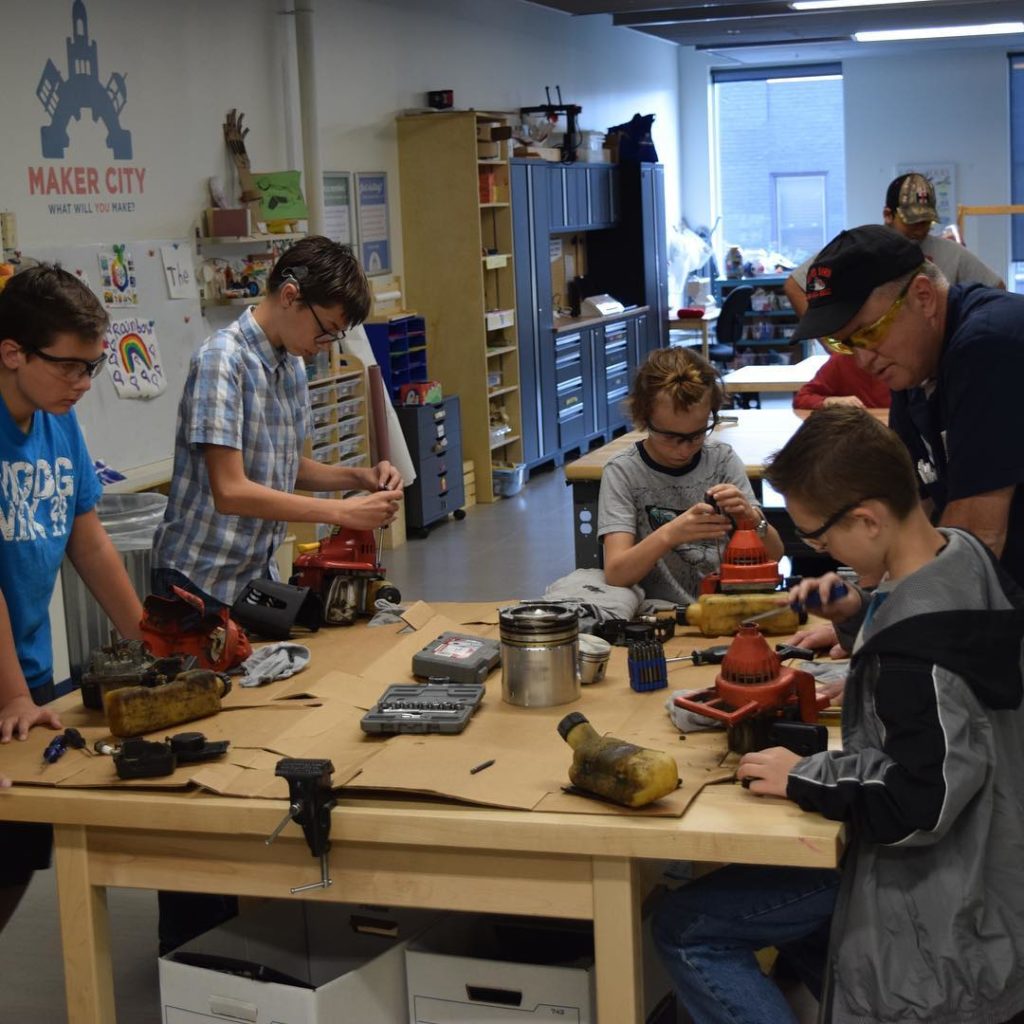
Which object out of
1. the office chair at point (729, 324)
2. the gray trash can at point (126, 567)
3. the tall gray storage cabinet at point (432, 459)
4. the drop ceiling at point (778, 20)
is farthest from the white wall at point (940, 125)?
the gray trash can at point (126, 567)

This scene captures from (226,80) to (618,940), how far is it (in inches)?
211

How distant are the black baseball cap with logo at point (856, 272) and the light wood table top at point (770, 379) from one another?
3555 millimetres

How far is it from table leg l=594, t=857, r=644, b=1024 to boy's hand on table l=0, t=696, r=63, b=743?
0.97 m

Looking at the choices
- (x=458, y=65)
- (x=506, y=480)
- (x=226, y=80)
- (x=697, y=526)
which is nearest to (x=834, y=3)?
(x=458, y=65)

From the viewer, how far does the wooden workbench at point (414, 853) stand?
72.0 inches

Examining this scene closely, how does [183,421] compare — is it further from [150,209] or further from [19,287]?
[150,209]

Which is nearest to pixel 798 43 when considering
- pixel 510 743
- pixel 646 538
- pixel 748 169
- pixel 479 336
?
pixel 748 169

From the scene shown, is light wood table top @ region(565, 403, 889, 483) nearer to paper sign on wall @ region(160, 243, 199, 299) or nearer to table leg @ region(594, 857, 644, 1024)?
paper sign on wall @ region(160, 243, 199, 299)

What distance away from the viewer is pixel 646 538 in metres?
2.96

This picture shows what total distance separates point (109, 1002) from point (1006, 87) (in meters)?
13.6

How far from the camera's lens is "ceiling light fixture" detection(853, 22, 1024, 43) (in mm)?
11312

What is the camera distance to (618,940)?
1938mm

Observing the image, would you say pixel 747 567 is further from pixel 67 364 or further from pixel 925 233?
pixel 925 233

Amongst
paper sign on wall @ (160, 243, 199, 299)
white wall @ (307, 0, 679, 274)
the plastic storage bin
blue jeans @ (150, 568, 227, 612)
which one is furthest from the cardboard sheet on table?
the plastic storage bin
